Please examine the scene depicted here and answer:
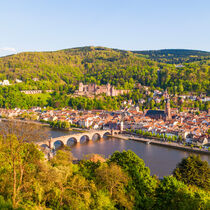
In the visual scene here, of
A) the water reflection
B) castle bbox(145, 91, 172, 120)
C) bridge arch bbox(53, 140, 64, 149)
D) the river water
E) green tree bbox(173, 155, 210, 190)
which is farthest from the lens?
castle bbox(145, 91, 172, 120)

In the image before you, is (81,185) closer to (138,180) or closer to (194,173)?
(138,180)

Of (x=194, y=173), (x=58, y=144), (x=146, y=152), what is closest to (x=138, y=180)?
(x=194, y=173)

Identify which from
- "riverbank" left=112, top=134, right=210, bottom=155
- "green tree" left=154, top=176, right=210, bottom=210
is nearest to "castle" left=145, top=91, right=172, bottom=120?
"riverbank" left=112, top=134, right=210, bottom=155

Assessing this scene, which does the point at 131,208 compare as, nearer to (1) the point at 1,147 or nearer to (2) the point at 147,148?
(1) the point at 1,147

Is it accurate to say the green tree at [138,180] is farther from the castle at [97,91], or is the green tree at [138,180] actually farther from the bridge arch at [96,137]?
the castle at [97,91]

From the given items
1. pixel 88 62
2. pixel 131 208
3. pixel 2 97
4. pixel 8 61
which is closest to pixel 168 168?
pixel 131 208

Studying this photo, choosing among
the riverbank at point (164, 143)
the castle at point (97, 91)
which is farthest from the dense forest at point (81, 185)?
the castle at point (97, 91)

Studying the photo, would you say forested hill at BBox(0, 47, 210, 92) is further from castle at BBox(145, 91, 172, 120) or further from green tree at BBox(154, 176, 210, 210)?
green tree at BBox(154, 176, 210, 210)
